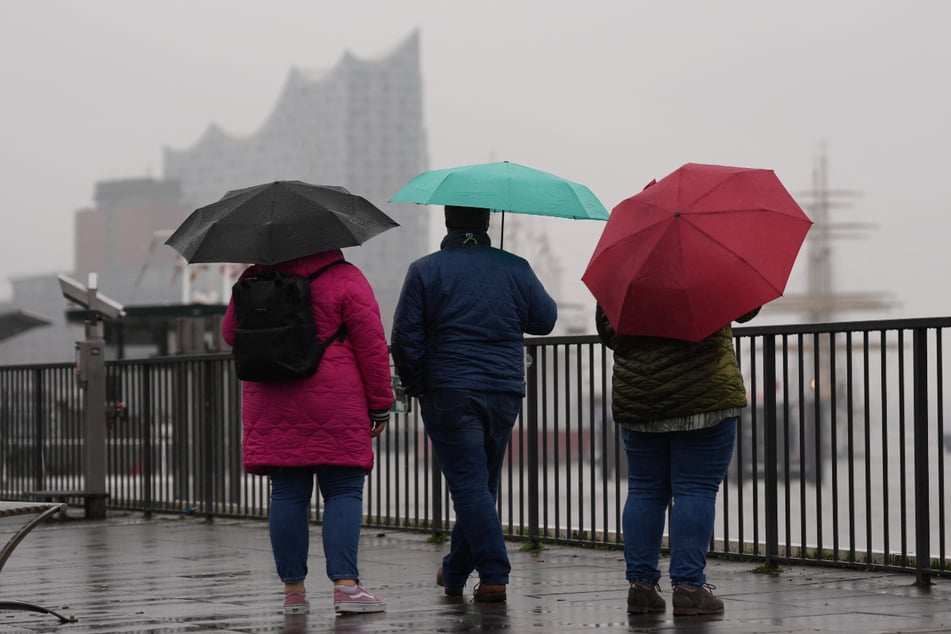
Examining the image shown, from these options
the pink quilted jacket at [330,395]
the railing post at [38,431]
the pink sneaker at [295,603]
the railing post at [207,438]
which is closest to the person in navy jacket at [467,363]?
the pink quilted jacket at [330,395]

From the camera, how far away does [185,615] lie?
6.13 meters

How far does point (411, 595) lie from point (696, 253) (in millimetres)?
2102

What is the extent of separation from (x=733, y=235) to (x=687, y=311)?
1.13 ft

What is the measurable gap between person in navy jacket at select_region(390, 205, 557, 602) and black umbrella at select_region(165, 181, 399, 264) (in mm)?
326

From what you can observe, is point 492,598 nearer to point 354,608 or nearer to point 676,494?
point 354,608

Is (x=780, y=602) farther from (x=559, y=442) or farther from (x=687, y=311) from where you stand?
A: (x=559, y=442)

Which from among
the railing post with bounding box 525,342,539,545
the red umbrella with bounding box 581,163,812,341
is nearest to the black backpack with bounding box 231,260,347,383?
the red umbrella with bounding box 581,163,812,341

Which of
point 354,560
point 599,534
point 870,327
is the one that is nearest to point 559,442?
point 599,534

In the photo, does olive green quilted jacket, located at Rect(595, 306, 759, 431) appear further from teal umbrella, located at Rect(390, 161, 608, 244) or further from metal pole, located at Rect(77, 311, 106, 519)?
metal pole, located at Rect(77, 311, 106, 519)

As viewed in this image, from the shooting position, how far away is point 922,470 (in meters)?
6.93

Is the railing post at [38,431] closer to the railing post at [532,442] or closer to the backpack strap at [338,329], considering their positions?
the railing post at [532,442]

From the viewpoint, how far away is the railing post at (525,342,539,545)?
9258mm

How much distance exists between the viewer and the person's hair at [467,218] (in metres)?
6.49

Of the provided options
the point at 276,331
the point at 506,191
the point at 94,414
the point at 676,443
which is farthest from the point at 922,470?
the point at 94,414
